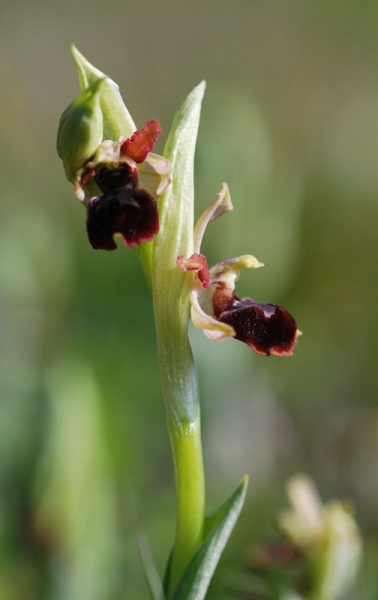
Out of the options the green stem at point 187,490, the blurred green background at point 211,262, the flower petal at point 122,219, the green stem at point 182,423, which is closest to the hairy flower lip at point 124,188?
the flower petal at point 122,219

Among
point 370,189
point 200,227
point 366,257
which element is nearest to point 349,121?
point 370,189

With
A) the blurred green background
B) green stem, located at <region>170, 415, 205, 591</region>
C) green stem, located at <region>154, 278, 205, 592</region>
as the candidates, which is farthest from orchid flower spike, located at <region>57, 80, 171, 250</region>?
the blurred green background

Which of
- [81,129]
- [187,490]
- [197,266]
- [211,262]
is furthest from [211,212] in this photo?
[211,262]

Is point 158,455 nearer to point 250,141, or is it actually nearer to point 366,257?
point 250,141

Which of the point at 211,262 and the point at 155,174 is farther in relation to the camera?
the point at 211,262

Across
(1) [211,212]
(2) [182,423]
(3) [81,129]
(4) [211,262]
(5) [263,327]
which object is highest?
(3) [81,129]

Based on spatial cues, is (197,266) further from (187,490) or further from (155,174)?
(187,490)

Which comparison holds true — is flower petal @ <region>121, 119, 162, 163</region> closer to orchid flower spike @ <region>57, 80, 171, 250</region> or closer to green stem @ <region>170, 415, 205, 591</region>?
orchid flower spike @ <region>57, 80, 171, 250</region>

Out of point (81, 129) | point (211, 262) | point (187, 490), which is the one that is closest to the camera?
point (81, 129)
